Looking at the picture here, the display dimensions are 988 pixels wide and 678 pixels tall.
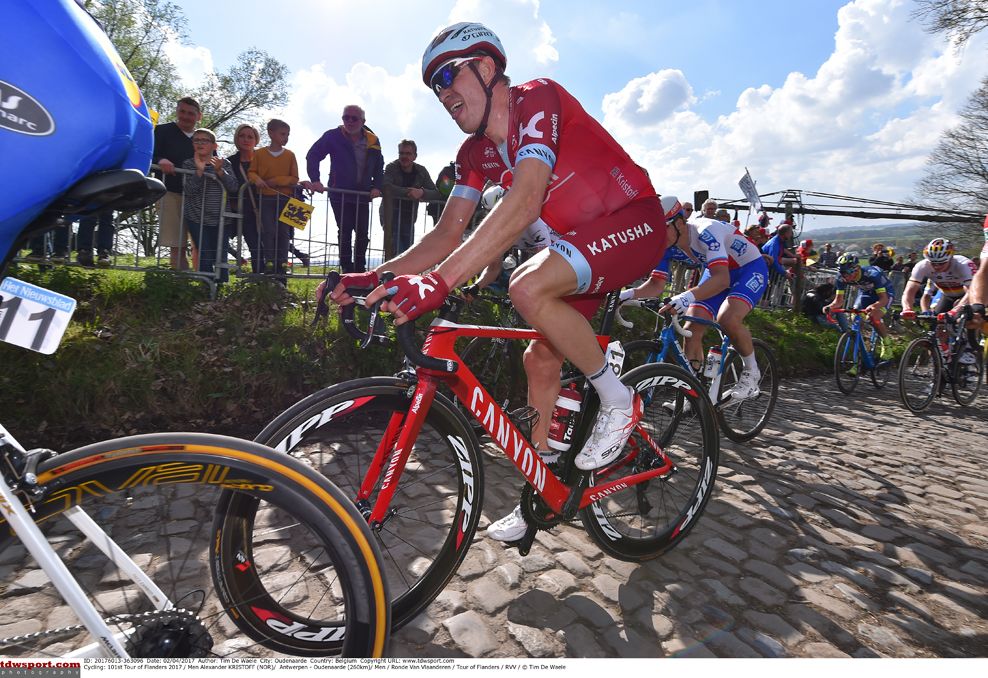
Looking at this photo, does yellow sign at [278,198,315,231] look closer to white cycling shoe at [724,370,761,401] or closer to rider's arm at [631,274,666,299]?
rider's arm at [631,274,666,299]

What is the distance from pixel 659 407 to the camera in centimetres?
338

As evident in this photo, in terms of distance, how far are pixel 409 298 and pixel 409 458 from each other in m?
0.71

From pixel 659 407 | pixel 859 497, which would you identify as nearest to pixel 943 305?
pixel 859 497

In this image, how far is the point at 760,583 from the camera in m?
2.73

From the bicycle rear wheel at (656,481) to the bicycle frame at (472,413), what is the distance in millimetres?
265

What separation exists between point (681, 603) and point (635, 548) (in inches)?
14.2

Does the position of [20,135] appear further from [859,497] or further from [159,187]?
[859,497]

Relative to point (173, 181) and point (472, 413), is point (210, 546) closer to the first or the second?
point (472, 413)

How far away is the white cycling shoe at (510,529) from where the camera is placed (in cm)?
266

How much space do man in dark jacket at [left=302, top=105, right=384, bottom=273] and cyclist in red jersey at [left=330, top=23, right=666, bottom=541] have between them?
15.9 feet

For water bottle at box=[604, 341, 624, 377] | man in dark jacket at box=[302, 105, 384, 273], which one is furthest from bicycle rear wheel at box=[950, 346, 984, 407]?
man in dark jacket at box=[302, 105, 384, 273]

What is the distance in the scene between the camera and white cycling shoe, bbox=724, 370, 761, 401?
5066 mm

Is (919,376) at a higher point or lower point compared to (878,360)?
lower

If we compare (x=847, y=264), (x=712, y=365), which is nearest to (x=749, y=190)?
(x=847, y=264)
